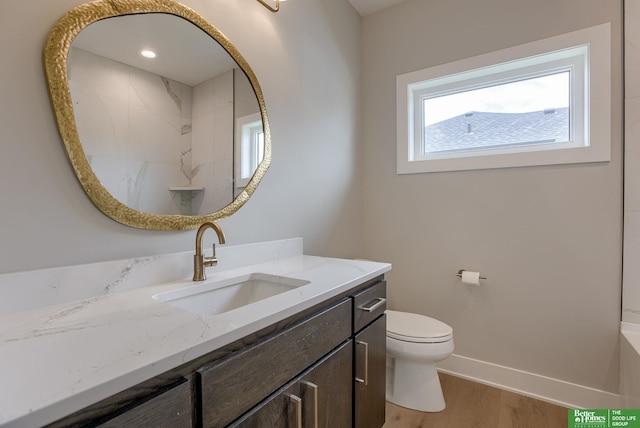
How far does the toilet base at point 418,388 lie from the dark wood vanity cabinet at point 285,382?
0.40 meters

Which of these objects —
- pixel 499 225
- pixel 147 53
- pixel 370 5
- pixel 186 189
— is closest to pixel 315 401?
pixel 186 189

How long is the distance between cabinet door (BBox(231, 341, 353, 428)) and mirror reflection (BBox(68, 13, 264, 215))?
0.76m

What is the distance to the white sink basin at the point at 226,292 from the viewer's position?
1016 mm

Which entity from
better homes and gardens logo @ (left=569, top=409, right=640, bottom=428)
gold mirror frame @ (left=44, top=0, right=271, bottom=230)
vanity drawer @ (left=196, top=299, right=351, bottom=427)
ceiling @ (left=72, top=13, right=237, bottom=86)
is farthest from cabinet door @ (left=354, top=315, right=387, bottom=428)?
ceiling @ (left=72, top=13, right=237, bottom=86)

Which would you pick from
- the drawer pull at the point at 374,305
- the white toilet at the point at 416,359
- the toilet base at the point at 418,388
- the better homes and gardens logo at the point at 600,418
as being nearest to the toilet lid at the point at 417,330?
the white toilet at the point at 416,359

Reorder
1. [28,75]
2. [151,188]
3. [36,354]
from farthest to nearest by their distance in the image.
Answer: [151,188], [28,75], [36,354]

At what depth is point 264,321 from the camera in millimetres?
733

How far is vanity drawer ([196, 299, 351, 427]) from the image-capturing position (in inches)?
24.4

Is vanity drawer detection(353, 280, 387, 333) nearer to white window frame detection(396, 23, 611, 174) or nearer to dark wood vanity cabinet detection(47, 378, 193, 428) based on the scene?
dark wood vanity cabinet detection(47, 378, 193, 428)

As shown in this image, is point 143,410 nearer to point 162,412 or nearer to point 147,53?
point 162,412

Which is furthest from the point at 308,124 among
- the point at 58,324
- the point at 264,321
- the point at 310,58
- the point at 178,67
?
the point at 58,324

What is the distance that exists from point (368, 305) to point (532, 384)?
4.56ft

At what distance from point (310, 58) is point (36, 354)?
6.11 feet

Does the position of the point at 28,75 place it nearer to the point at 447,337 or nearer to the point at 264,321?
the point at 264,321
